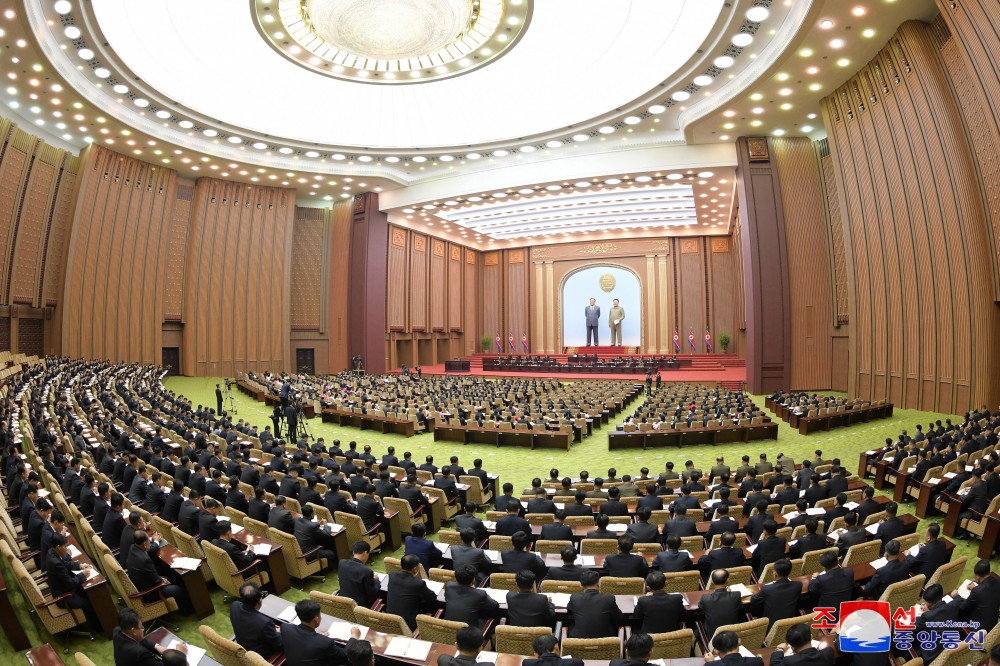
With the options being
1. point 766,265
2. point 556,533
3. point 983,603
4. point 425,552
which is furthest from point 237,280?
point 983,603

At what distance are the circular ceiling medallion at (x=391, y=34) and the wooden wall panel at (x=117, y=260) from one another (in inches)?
401

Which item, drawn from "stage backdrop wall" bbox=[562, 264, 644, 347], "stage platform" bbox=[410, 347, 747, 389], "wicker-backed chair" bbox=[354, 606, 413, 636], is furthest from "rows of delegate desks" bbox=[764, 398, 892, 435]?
"stage backdrop wall" bbox=[562, 264, 644, 347]

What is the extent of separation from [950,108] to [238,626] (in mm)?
16309

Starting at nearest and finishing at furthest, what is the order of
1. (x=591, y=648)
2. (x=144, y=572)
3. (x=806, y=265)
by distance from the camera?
(x=591, y=648)
(x=144, y=572)
(x=806, y=265)

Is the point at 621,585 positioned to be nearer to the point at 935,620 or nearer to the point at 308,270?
the point at 935,620

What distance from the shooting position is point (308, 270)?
3028cm

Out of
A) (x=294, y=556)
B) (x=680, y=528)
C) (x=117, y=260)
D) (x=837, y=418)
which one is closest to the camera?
(x=294, y=556)

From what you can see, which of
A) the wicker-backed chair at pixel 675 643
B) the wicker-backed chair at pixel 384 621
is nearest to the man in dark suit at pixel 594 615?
the wicker-backed chair at pixel 675 643

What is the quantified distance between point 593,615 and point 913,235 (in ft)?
49.0

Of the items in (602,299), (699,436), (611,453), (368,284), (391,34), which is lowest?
(611,453)

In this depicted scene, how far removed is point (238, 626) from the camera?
3709mm

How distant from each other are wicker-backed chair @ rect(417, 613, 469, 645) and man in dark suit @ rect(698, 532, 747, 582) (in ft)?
8.13

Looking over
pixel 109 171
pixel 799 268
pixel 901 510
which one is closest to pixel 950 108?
pixel 799 268

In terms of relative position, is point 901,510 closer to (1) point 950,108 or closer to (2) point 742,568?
(2) point 742,568
